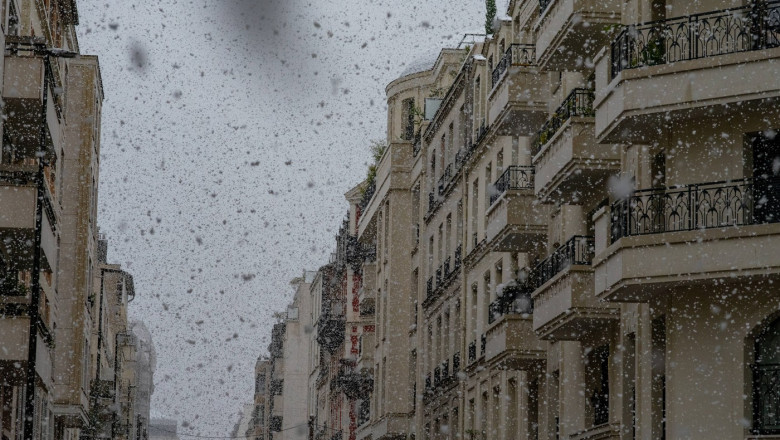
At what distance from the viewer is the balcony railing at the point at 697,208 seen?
20.6 m

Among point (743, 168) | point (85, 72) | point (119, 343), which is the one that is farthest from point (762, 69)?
point (119, 343)

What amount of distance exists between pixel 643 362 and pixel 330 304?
221 feet

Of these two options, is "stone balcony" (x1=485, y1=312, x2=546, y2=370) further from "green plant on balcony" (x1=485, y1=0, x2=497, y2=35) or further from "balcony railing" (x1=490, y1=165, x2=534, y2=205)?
"green plant on balcony" (x1=485, y1=0, x2=497, y2=35)

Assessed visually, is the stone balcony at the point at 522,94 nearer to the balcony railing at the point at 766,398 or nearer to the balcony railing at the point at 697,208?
the balcony railing at the point at 697,208

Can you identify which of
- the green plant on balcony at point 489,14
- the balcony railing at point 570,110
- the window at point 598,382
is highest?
the green plant on balcony at point 489,14

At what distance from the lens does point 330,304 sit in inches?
3553

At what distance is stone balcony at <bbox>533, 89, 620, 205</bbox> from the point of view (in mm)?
25703

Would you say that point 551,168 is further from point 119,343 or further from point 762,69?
point 119,343

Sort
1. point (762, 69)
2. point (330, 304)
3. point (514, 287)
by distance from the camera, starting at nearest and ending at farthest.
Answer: point (762, 69) < point (514, 287) < point (330, 304)

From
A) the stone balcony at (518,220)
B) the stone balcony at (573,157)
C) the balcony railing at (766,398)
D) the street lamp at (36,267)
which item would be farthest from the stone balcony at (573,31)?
the street lamp at (36,267)

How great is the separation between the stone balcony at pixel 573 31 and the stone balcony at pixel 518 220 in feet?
16.3

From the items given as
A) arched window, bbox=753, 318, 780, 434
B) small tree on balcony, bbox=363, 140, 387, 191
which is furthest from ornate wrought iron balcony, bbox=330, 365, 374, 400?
arched window, bbox=753, 318, 780, 434

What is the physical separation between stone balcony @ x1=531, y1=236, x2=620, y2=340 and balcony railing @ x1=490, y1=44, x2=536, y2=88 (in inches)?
219

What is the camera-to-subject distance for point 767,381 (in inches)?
797
